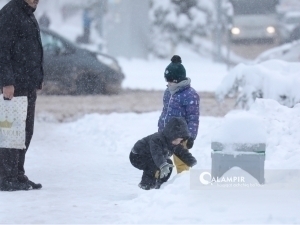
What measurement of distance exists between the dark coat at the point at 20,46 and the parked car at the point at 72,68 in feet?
38.8

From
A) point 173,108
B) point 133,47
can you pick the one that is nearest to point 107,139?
point 173,108

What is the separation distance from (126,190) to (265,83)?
465cm

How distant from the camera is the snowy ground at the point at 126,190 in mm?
6902

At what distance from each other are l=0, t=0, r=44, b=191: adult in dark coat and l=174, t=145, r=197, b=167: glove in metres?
1.44

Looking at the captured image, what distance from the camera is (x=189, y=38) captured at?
35.5 metres

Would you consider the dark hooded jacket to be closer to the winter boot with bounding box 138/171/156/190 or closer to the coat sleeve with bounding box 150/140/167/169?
the coat sleeve with bounding box 150/140/167/169

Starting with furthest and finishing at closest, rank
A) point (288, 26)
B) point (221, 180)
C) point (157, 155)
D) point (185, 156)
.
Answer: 1. point (288, 26)
2. point (185, 156)
3. point (157, 155)
4. point (221, 180)

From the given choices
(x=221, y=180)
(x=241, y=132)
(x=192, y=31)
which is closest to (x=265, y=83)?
(x=241, y=132)

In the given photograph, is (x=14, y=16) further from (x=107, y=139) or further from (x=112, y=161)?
(x=107, y=139)

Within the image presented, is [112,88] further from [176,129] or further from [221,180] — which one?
[221,180]

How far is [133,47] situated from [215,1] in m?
3.52

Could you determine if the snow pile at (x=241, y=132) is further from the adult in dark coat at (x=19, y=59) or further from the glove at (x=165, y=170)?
the adult in dark coat at (x=19, y=59)

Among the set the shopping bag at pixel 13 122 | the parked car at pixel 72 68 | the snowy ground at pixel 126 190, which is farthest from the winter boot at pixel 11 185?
the parked car at pixel 72 68

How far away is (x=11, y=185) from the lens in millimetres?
8578
